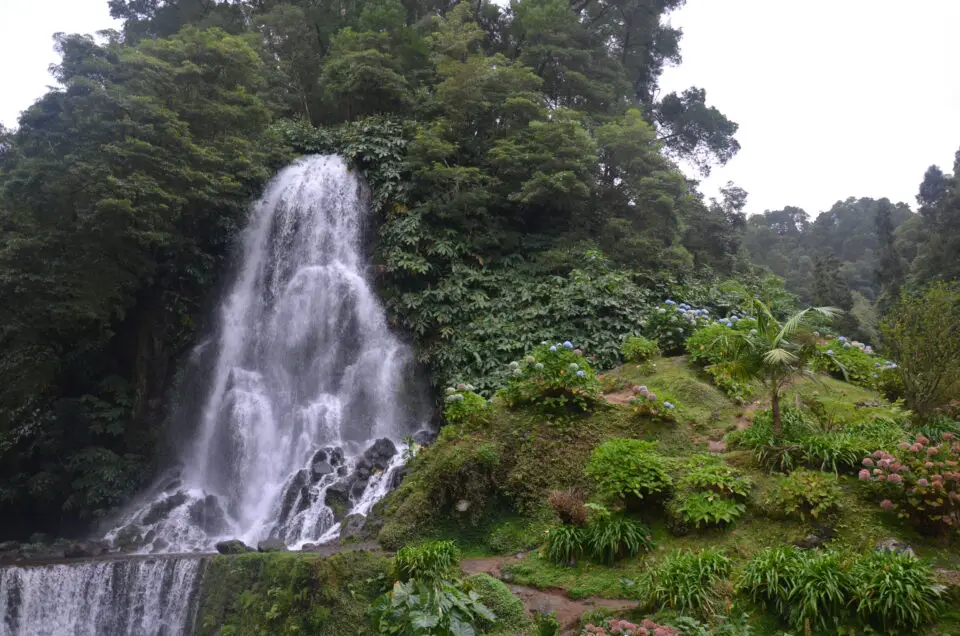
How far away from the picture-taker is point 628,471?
20.5 feet

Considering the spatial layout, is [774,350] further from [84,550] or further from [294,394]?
[84,550]

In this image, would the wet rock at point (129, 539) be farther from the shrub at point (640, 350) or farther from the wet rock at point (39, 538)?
the shrub at point (640, 350)

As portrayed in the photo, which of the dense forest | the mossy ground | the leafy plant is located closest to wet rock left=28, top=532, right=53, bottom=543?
the dense forest

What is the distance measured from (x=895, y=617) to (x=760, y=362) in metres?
3.29

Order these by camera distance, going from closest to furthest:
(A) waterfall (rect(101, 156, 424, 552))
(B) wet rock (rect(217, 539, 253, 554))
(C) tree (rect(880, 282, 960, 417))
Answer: (C) tree (rect(880, 282, 960, 417))
(B) wet rock (rect(217, 539, 253, 554))
(A) waterfall (rect(101, 156, 424, 552))

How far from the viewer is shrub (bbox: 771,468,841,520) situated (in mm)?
5371

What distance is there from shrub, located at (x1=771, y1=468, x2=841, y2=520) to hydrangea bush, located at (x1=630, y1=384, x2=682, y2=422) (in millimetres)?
→ 2253

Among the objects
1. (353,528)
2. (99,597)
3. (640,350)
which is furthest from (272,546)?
(640,350)

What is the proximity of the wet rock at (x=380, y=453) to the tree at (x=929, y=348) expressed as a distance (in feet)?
27.5

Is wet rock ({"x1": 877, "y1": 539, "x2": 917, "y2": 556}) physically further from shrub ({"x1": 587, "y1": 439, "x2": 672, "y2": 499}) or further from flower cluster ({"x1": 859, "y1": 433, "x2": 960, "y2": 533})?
shrub ({"x1": 587, "y1": 439, "x2": 672, "y2": 499})

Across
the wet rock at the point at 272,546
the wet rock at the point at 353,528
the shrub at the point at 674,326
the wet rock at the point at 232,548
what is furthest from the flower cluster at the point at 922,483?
the wet rock at the point at 232,548

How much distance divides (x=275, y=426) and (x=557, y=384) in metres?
7.01

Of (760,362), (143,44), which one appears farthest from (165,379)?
(760,362)

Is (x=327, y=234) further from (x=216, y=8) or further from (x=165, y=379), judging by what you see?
(x=216, y=8)
